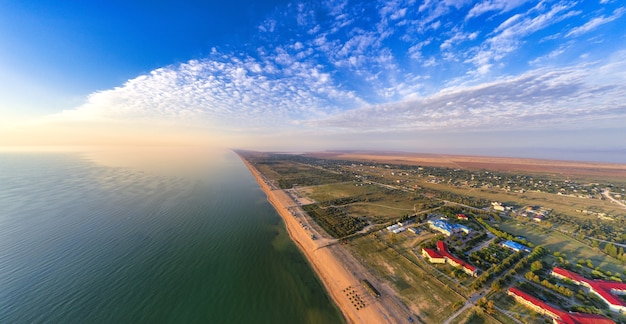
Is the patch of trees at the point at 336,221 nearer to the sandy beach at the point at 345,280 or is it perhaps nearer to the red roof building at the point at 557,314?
the sandy beach at the point at 345,280

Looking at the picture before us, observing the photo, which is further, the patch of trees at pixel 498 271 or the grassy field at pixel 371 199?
the grassy field at pixel 371 199

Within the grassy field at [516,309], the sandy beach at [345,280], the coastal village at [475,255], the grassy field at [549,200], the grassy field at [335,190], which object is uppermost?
the grassy field at [549,200]

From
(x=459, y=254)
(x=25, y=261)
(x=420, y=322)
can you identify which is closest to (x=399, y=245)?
(x=459, y=254)

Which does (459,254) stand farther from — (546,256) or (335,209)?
(335,209)

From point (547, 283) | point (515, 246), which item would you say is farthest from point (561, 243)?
point (547, 283)

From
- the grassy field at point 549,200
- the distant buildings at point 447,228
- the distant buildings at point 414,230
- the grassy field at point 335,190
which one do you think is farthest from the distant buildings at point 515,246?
the grassy field at point 335,190

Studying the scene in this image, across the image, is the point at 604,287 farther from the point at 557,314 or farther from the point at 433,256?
the point at 433,256

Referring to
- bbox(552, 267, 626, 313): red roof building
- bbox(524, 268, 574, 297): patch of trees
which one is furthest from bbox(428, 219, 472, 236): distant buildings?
bbox(552, 267, 626, 313): red roof building
